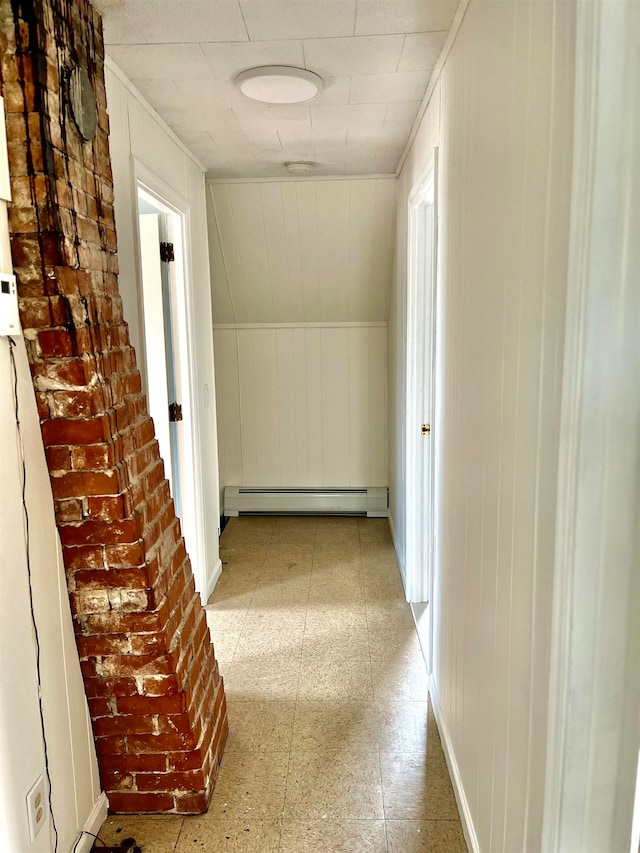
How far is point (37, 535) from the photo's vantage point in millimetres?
1469

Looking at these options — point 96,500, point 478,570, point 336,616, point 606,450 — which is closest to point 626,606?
point 606,450

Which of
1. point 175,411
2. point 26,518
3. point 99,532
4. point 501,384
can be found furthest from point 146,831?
point 175,411

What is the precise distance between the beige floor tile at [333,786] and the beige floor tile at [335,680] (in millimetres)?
323

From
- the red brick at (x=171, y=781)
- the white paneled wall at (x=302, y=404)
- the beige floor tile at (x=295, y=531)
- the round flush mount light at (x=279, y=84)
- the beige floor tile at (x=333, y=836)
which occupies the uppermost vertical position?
the round flush mount light at (x=279, y=84)

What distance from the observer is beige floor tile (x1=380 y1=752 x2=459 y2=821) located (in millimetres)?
1803

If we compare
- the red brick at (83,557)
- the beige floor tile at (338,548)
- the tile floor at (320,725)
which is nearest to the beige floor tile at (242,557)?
the tile floor at (320,725)

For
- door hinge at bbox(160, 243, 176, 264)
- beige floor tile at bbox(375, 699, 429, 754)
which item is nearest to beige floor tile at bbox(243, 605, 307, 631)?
beige floor tile at bbox(375, 699, 429, 754)

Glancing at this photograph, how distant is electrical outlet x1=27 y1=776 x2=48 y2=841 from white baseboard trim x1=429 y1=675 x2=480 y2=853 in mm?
1078

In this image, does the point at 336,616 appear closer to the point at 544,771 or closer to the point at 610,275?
the point at 544,771

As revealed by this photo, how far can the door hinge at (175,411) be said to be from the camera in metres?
3.00

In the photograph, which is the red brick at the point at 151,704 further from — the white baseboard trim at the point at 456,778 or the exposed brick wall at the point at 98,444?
the white baseboard trim at the point at 456,778

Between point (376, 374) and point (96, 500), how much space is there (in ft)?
10.2

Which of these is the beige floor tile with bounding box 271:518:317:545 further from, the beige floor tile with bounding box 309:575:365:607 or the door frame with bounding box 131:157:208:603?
the door frame with bounding box 131:157:208:603

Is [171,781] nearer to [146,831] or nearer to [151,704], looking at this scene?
[146,831]
